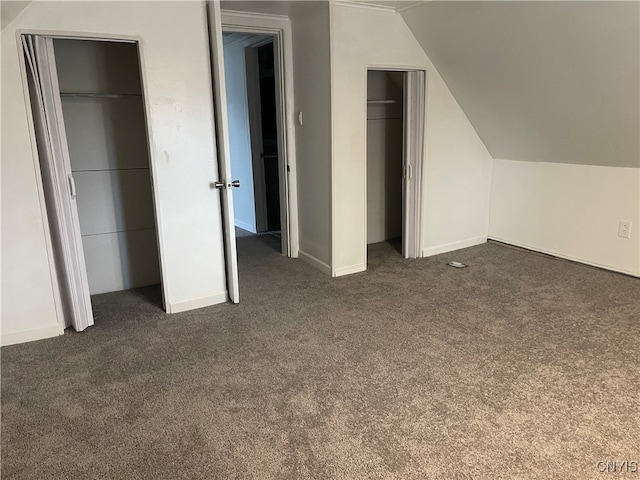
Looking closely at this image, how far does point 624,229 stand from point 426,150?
1.78 metres

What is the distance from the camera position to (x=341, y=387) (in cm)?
248

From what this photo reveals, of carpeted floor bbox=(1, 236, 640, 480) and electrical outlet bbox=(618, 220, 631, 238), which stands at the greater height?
electrical outlet bbox=(618, 220, 631, 238)

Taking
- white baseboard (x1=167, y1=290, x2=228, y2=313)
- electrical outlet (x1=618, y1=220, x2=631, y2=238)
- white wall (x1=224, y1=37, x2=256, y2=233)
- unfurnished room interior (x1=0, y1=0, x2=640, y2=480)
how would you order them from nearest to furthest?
unfurnished room interior (x1=0, y1=0, x2=640, y2=480)
white baseboard (x1=167, y1=290, x2=228, y2=313)
electrical outlet (x1=618, y1=220, x2=631, y2=238)
white wall (x1=224, y1=37, x2=256, y2=233)

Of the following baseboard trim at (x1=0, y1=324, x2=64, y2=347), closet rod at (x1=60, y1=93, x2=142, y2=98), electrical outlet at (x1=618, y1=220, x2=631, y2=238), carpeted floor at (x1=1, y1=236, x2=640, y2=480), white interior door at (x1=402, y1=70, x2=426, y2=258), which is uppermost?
closet rod at (x1=60, y1=93, x2=142, y2=98)

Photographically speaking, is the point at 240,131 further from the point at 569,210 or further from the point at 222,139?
the point at 569,210

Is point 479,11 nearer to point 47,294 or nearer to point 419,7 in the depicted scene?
point 419,7

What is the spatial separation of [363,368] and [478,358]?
0.67 meters

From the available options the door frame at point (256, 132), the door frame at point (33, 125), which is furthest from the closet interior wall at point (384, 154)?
the door frame at point (33, 125)

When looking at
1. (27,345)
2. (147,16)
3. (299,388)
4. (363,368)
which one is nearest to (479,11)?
(147,16)

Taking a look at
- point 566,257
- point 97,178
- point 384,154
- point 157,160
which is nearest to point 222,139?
point 157,160

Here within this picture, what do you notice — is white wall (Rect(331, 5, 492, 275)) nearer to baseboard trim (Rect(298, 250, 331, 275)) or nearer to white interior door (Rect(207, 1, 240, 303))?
baseboard trim (Rect(298, 250, 331, 275))

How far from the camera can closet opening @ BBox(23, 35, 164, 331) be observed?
121 inches

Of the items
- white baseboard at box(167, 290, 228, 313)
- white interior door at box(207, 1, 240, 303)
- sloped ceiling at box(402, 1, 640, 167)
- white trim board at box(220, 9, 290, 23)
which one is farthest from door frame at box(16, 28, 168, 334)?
sloped ceiling at box(402, 1, 640, 167)

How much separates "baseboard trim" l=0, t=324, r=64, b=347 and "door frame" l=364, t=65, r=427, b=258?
250 centimetres
